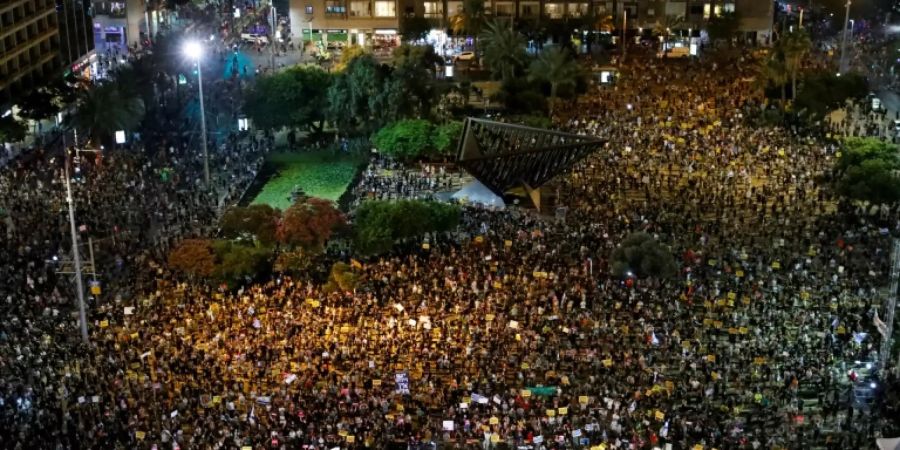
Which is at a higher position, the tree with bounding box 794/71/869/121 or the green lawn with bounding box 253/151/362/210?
the tree with bounding box 794/71/869/121

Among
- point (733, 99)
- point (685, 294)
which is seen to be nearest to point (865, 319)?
point (685, 294)

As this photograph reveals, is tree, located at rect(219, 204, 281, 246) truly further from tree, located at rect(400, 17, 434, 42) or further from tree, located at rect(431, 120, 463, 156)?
tree, located at rect(400, 17, 434, 42)

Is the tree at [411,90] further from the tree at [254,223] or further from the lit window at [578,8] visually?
the lit window at [578,8]

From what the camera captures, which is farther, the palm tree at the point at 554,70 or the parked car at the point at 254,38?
the parked car at the point at 254,38

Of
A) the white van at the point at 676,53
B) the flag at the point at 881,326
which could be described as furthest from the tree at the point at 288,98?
the flag at the point at 881,326

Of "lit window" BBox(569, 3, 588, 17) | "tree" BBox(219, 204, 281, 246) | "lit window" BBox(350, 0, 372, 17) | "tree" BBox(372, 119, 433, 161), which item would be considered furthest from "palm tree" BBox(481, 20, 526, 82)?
"tree" BBox(219, 204, 281, 246)
